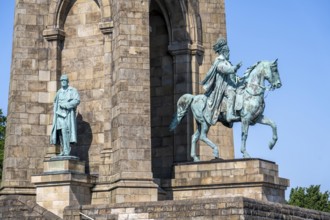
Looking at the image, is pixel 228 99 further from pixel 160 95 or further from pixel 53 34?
pixel 53 34

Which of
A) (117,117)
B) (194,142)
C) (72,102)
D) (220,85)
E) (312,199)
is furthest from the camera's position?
(312,199)

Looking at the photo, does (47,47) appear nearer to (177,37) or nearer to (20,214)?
(177,37)

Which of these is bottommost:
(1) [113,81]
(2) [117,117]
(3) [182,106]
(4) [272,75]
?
(2) [117,117]

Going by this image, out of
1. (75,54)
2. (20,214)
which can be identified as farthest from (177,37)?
(20,214)

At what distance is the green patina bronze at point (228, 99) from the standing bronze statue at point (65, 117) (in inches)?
136

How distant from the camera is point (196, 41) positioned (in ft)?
105

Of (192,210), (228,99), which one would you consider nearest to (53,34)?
(228,99)

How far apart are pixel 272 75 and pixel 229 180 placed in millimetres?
3753

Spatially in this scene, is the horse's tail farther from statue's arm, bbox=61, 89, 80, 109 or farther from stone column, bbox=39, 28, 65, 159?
stone column, bbox=39, 28, 65, 159

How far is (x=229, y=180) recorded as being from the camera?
91.6 feet

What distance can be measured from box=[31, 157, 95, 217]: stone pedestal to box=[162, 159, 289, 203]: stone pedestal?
313cm

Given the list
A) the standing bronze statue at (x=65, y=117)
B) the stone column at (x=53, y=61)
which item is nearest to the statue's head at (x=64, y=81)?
the standing bronze statue at (x=65, y=117)

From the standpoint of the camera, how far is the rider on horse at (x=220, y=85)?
28.7 m

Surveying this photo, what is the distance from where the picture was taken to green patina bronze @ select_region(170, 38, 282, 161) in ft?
92.4
